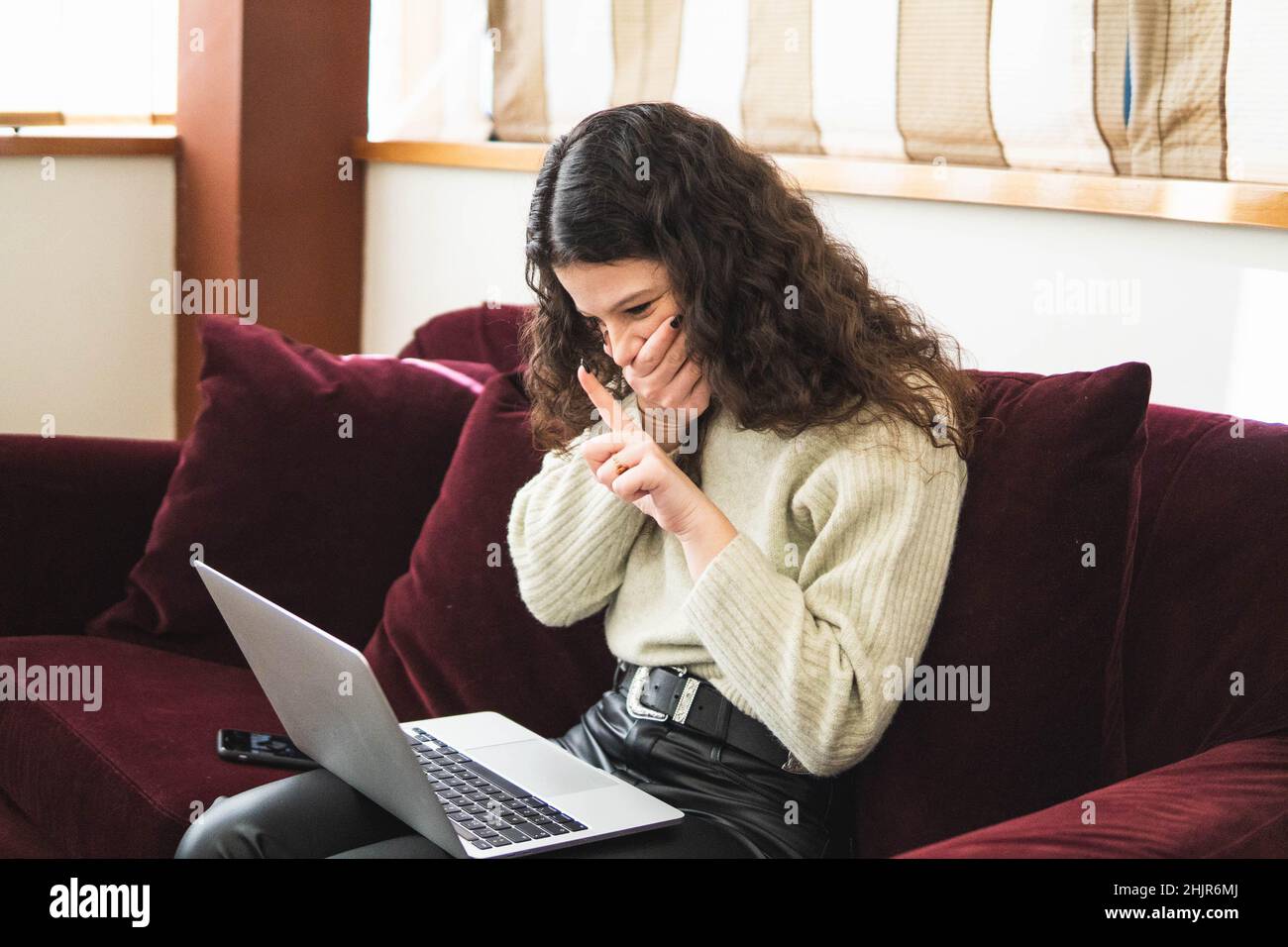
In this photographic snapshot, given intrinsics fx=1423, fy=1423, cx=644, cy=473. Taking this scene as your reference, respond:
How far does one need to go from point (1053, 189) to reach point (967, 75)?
24cm

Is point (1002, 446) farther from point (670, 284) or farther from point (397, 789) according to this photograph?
point (397, 789)

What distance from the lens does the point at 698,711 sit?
1318 millimetres

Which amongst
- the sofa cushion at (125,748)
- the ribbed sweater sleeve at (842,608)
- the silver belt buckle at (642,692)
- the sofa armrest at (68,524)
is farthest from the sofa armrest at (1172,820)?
the sofa armrest at (68,524)

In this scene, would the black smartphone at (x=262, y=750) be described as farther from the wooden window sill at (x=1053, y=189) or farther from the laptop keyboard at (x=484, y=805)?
the wooden window sill at (x=1053, y=189)

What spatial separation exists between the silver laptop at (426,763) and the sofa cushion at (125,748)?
0.20 meters

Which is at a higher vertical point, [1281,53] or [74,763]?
[1281,53]

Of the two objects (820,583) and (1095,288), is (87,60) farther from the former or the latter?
(820,583)

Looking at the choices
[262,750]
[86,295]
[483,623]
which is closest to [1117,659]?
[483,623]

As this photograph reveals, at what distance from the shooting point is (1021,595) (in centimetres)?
125

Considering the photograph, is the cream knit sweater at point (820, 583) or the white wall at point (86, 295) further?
the white wall at point (86, 295)

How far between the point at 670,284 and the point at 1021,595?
0.42 meters

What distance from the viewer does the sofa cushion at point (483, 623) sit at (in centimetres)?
168

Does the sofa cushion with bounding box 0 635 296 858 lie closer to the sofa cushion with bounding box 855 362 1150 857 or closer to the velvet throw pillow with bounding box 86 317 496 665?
the velvet throw pillow with bounding box 86 317 496 665
